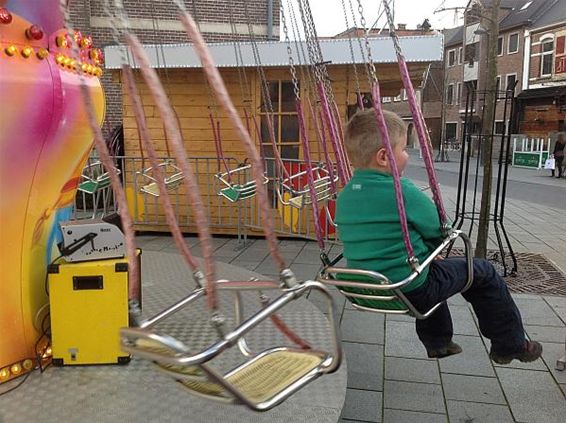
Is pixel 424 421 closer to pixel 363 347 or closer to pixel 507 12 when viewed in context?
pixel 363 347

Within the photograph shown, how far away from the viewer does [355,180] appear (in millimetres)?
2449

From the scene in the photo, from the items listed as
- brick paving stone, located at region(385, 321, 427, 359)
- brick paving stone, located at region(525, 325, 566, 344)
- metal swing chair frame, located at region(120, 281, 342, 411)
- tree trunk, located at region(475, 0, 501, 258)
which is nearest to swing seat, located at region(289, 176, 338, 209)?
tree trunk, located at region(475, 0, 501, 258)

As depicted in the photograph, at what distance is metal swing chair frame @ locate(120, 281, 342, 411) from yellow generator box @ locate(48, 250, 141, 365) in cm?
157

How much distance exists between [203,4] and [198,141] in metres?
6.83

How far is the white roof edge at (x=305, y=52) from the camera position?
668cm

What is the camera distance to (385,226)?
2.35 m

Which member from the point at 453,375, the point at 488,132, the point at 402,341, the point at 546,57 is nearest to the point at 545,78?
the point at 546,57

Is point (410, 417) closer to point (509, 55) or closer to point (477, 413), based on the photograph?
point (477, 413)

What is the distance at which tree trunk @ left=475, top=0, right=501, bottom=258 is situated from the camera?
228 inches

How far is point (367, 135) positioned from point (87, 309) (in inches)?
78.4

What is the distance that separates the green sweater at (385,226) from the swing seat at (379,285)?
0.07 meters

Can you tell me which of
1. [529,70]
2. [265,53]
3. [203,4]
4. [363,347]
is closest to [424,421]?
[363,347]

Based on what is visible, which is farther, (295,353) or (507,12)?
(507,12)

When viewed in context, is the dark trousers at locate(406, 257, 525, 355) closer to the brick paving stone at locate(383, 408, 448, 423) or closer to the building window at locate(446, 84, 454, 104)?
the brick paving stone at locate(383, 408, 448, 423)
